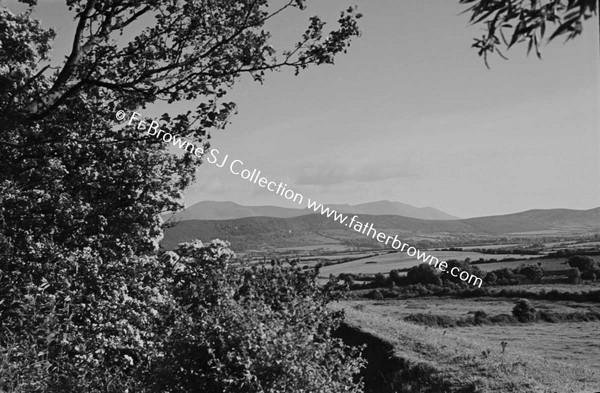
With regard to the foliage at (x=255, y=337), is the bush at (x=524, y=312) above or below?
below

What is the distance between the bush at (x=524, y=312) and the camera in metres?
53.6

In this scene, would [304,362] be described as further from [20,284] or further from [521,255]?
[521,255]

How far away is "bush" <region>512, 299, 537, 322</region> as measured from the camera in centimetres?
5362

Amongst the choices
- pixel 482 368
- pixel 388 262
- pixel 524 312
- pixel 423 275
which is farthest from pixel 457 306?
pixel 482 368

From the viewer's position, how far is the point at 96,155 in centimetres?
1338

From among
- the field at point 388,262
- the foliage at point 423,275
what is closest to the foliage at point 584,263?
the field at point 388,262

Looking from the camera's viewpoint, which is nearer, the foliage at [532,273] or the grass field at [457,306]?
the grass field at [457,306]

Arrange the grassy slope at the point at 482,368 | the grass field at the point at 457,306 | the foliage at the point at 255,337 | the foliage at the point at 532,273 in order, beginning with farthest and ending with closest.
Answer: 1. the foliage at the point at 532,273
2. the grass field at the point at 457,306
3. the grassy slope at the point at 482,368
4. the foliage at the point at 255,337

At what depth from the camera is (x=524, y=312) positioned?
5444cm

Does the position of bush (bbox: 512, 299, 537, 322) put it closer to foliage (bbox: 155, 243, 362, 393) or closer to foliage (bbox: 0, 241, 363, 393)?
foliage (bbox: 0, 241, 363, 393)

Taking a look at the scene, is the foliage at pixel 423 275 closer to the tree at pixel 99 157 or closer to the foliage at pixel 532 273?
the foliage at pixel 532 273

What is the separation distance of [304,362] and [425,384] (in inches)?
459

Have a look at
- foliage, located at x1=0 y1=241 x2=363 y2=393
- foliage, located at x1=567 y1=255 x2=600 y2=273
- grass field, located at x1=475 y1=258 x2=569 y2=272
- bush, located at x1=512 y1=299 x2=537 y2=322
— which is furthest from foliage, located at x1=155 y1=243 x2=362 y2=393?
grass field, located at x1=475 y1=258 x2=569 y2=272

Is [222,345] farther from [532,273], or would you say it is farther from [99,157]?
[532,273]
